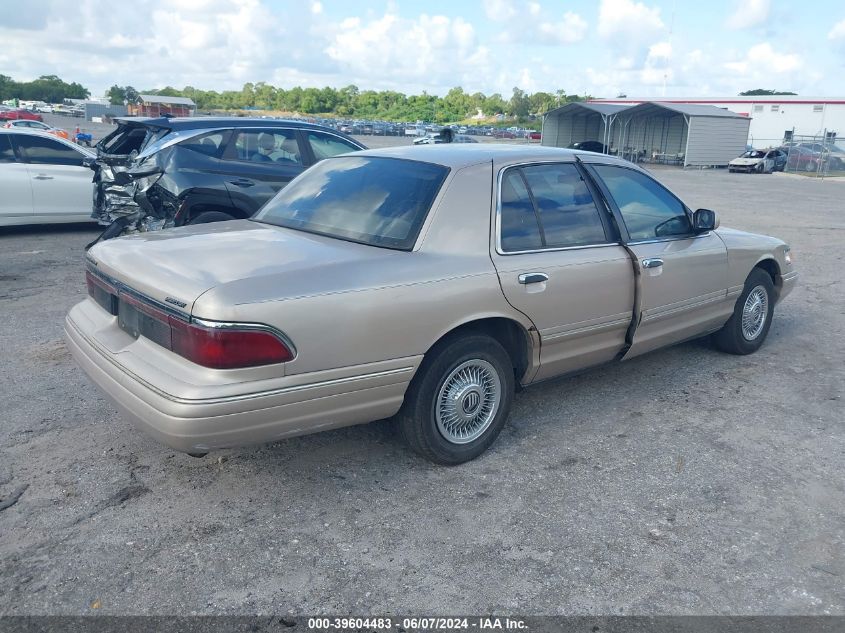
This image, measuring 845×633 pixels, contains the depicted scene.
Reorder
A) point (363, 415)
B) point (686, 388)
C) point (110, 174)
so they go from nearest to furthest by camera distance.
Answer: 1. point (363, 415)
2. point (686, 388)
3. point (110, 174)

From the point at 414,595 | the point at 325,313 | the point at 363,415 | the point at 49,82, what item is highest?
the point at 49,82

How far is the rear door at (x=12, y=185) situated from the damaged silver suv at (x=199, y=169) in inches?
82.4

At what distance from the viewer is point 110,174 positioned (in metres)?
8.57

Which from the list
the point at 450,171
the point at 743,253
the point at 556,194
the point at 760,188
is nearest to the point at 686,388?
the point at 743,253

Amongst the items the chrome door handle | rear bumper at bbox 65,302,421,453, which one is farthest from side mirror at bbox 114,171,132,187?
the chrome door handle

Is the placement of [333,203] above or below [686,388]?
above

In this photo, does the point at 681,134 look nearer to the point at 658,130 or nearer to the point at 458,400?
the point at 658,130

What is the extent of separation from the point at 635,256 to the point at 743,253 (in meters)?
1.48

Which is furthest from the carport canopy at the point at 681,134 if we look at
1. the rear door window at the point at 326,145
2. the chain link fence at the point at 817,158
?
the rear door window at the point at 326,145

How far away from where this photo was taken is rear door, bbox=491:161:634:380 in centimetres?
402

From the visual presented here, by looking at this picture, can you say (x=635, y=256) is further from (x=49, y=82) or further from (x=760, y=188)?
(x=49, y=82)

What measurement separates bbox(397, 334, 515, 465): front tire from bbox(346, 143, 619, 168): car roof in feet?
3.40

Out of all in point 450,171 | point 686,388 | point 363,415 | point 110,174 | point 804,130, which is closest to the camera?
point 363,415

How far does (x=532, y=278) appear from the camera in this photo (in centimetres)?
400
